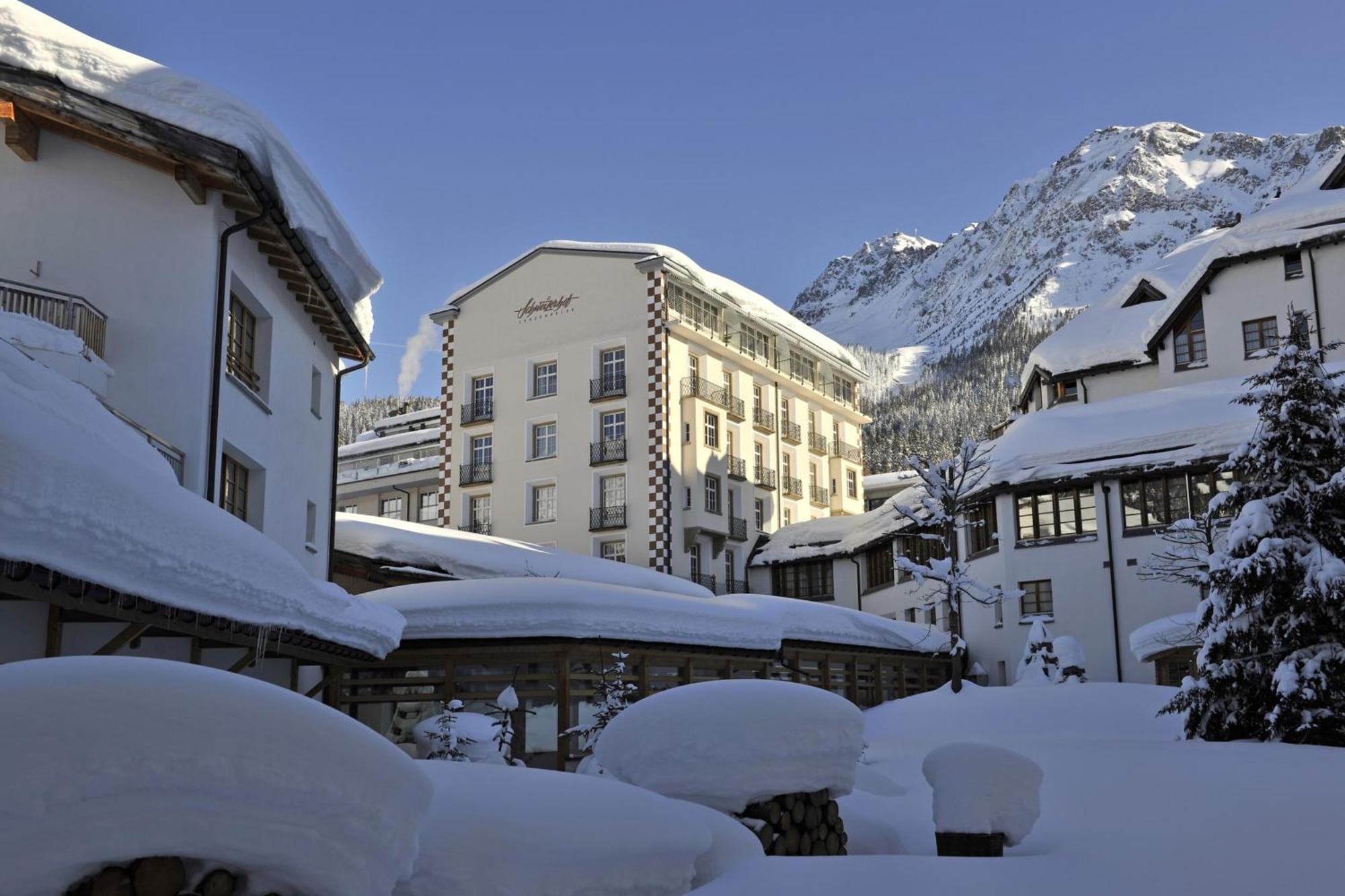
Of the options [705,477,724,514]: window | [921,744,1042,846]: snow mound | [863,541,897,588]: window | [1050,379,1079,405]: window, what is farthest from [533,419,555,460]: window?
[921,744,1042,846]: snow mound

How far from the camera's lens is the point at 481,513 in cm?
4600

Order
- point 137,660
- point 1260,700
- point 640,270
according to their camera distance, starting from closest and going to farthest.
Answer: point 137,660, point 1260,700, point 640,270

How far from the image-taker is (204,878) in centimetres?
374

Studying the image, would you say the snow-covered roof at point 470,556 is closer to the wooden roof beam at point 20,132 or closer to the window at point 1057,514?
the window at point 1057,514

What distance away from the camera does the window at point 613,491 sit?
43344 mm

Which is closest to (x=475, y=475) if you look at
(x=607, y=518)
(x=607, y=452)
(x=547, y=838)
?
(x=607, y=452)

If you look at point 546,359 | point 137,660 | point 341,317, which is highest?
point 546,359

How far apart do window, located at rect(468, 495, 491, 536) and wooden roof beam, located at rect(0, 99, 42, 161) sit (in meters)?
31.3

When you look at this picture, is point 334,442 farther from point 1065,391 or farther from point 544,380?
point 1065,391

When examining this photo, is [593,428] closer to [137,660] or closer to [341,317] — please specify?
[341,317]

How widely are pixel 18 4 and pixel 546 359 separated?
1227 inches

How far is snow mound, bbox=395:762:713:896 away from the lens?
15.8ft

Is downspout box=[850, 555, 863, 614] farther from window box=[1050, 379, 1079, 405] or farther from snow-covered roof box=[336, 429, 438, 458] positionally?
snow-covered roof box=[336, 429, 438, 458]

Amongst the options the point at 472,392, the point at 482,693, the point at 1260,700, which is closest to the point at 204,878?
the point at 1260,700
